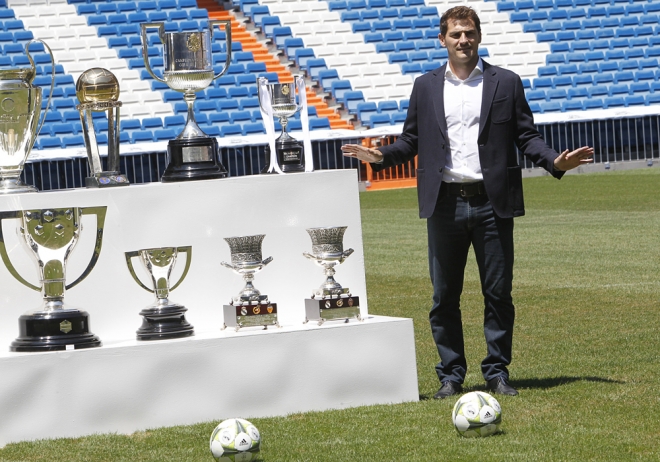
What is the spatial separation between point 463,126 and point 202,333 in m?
1.70

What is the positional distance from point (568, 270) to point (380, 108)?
15.3 m

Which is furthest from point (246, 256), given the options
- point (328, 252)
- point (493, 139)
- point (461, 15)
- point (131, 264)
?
point (461, 15)

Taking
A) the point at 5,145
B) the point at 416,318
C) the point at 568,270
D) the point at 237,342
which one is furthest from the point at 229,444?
the point at 568,270

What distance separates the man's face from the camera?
18.5 feet

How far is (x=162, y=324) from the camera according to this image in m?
5.53

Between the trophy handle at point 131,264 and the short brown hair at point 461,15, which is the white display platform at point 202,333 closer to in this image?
the trophy handle at point 131,264

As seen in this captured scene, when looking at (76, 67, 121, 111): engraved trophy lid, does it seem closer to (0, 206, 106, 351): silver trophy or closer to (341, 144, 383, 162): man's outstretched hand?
(0, 206, 106, 351): silver trophy

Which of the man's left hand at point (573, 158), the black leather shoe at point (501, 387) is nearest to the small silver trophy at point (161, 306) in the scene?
the black leather shoe at point (501, 387)

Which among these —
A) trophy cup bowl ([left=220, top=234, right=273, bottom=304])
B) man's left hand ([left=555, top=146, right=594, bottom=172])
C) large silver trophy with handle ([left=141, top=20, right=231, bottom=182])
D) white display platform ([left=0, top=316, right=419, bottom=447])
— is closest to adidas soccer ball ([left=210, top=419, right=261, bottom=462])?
white display platform ([left=0, top=316, right=419, bottom=447])

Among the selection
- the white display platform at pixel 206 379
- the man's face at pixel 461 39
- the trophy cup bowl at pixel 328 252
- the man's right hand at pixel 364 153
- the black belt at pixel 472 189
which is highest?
the man's face at pixel 461 39

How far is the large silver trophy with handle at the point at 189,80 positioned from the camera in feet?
20.4

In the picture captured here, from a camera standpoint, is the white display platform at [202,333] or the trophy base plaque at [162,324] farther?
the trophy base plaque at [162,324]

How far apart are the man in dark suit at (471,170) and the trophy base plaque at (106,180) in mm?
1249

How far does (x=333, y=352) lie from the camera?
18.5ft
